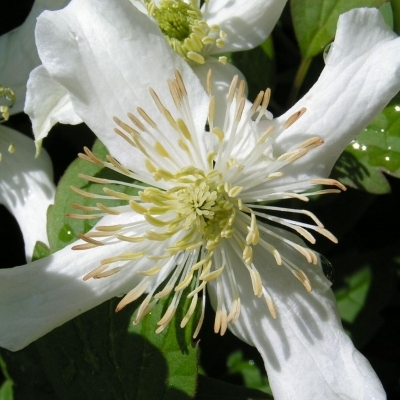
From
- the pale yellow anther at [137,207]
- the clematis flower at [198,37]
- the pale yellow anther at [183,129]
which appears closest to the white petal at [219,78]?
the clematis flower at [198,37]

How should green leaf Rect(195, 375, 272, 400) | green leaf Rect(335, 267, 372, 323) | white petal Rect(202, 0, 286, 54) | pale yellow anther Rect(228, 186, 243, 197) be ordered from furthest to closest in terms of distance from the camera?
green leaf Rect(335, 267, 372, 323), green leaf Rect(195, 375, 272, 400), white petal Rect(202, 0, 286, 54), pale yellow anther Rect(228, 186, 243, 197)

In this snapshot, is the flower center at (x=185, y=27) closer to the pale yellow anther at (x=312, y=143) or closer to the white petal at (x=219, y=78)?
the white petal at (x=219, y=78)

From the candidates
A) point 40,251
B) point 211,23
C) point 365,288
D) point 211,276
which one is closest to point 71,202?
point 40,251

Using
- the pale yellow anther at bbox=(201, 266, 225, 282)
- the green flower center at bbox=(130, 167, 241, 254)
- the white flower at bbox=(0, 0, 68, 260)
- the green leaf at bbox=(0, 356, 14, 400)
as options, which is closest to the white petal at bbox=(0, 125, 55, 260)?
the white flower at bbox=(0, 0, 68, 260)

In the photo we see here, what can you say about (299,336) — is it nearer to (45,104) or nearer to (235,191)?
(235,191)

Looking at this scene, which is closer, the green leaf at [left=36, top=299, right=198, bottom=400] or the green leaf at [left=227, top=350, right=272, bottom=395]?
the green leaf at [left=36, top=299, right=198, bottom=400]

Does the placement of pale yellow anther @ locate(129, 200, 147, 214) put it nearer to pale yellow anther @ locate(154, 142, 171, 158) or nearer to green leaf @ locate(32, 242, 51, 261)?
pale yellow anther @ locate(154, 142, 171, 158)
